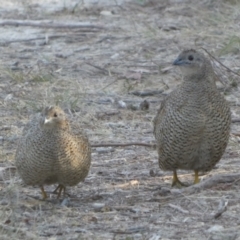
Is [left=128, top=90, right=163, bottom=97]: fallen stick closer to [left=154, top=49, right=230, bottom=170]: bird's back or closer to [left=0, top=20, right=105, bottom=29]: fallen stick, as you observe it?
[left=0, top=20, right=105, bottom=29]: fallen stick

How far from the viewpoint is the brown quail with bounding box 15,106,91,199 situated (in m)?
7.12

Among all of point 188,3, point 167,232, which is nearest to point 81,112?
point 167,232

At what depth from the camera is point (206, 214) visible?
6.75 metres

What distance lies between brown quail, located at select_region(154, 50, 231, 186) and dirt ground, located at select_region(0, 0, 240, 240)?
0.61 ft

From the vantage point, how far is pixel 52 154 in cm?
712

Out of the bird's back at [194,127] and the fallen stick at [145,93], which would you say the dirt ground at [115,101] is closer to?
the fallen stick at [145,93]

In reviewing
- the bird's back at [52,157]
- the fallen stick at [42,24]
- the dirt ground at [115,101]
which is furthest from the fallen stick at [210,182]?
the fallen stick at [42,24]

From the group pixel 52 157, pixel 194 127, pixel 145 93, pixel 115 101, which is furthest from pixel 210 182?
pixel 145 93

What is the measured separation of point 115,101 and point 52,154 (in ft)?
10.8

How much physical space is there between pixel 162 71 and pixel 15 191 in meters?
4.54

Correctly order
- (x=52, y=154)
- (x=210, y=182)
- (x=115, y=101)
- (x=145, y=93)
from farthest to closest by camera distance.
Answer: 1. (x=145, y=93)
2. (x=115, y=101)
3. (x=210, y=182)
4. (x=52, y=154)

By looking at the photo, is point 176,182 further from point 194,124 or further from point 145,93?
point 145,93

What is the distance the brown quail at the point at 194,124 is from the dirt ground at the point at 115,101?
19 centimetres

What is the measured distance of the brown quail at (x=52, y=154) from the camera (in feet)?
23.4
